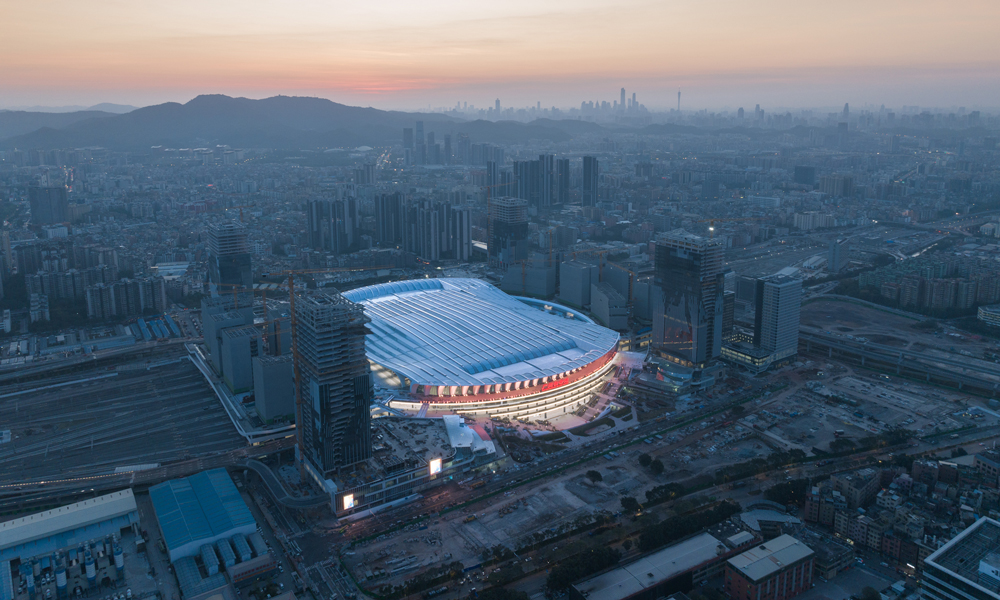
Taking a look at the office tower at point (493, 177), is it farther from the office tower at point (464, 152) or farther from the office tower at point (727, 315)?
the office tower at point (727, 315)

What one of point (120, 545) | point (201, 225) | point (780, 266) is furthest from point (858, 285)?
point (201, 225)

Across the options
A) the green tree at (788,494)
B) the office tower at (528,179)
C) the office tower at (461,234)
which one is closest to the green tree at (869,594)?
the green tree at (788,494)

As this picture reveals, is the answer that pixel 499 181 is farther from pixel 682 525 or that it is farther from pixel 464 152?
pixel 682 525

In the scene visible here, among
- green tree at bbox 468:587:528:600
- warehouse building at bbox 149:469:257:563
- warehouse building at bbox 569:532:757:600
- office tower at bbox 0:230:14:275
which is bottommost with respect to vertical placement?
green tree at bbox 468:587:528:600

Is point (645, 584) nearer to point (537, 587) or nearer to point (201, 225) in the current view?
point (537, 587)

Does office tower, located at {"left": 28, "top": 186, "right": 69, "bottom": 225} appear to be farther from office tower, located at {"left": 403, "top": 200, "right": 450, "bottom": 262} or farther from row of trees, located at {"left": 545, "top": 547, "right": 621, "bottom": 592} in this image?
row of trees, located at {"left": 545, "top": 547, "right": 621, "bottom": 592}

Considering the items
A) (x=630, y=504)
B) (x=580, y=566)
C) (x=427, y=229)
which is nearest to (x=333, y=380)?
(x=580, y=566)

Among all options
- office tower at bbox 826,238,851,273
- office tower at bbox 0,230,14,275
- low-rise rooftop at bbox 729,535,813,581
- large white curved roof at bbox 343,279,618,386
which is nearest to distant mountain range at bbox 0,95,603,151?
office tower at bbox 0,230,14,275
